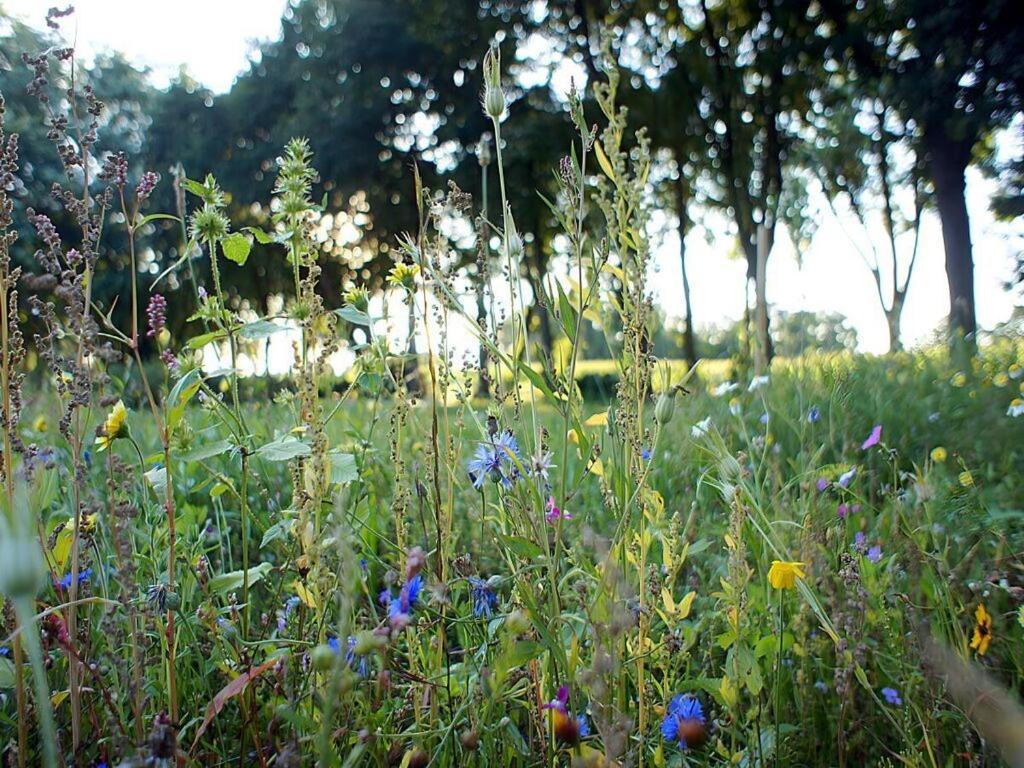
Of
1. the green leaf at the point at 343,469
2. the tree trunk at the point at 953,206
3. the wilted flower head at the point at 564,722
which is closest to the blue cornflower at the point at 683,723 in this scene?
the wilted flower head at the point at 564,722

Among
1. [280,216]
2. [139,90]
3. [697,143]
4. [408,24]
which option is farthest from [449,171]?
[280,216]

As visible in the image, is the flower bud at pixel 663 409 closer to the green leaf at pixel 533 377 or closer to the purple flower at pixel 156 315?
the green leaf at pixel 533 377

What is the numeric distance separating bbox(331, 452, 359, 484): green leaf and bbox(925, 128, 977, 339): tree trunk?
13.2m

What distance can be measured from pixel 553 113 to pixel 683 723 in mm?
17746

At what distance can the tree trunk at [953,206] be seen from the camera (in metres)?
12.6

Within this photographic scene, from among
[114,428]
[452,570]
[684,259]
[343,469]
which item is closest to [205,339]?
[114,428]

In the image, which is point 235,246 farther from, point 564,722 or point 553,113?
point 553,113

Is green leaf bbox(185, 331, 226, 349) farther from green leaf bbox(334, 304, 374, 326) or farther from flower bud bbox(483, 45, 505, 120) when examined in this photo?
flower bud bbox(483, 45, 505, 120)

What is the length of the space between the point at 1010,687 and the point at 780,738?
1.91ft

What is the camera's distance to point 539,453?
1.09 meters

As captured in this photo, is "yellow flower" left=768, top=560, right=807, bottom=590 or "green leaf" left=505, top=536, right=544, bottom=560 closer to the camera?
"green leaf" left=505, top=536, right=544, bottom=560

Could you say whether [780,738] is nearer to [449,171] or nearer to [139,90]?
Answer: [449,171]

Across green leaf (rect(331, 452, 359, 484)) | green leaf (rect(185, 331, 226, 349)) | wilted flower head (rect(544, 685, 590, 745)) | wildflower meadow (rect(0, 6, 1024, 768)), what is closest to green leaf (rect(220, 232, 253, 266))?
wildflower meadow (rect(0, 6, 1024, 768))

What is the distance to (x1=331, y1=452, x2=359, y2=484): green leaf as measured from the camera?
1139 millimetres
